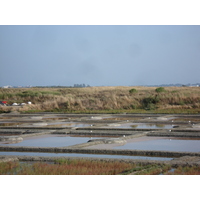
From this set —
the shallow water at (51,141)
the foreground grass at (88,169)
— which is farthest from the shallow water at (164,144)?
the foreground grass at (88,169)

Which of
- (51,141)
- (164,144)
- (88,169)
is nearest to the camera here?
(88,169)

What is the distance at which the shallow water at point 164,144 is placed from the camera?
8.04 metres

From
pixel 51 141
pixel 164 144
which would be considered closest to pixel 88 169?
pixel 164 144

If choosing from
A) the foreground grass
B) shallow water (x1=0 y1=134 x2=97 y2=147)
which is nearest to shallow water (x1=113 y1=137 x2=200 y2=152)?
shallow water (x1=0 y1=134 x2=97 y2=147)

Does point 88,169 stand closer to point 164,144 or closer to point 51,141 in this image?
point 164,144

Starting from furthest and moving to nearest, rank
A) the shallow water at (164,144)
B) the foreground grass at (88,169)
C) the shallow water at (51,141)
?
Answer: the shallow water at (51,141), the shallow water at (164,144), the foreground grass at (88,169)

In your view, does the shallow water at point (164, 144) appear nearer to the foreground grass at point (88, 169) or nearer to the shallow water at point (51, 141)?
the shallow water at point (51, 141)

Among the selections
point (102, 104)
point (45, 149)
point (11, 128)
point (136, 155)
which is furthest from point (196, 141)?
point (102, 104)

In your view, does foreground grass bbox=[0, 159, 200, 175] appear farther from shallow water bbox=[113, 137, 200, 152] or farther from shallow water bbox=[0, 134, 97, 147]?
shallow water bbox=[0, 134, 97, 147]

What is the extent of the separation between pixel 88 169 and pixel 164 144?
2981 millimetres

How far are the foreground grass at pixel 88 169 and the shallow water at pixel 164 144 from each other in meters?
1.81

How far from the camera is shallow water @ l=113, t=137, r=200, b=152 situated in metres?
8.04

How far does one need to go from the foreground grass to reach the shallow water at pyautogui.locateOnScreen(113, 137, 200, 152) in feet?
5.93

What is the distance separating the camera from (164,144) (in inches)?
338
